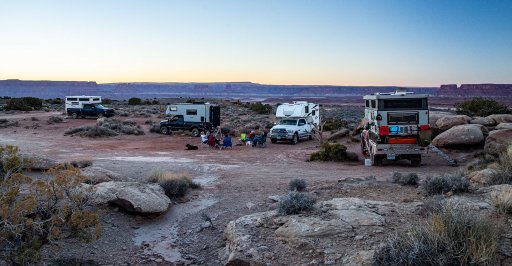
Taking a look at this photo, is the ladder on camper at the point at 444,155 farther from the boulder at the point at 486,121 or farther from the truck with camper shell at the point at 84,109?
the truck with camper shell at the point at 84,109

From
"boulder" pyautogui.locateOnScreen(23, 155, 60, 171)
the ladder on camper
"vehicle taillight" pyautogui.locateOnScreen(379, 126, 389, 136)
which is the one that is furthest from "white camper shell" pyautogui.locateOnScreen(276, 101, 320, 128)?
"boulder" pyautogui.locateOnScreen(23, 155, 60, 171)

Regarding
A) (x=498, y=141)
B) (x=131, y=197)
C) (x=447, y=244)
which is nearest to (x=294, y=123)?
(x=498, y=141)

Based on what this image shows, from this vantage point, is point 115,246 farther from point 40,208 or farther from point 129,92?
point 129,92

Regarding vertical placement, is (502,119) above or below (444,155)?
above

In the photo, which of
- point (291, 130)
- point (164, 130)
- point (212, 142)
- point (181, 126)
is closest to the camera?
point (212, 142)

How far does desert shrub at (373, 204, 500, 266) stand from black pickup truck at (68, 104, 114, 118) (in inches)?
1710

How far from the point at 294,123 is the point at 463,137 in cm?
1125

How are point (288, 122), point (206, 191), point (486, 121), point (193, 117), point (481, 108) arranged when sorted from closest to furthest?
point (206, 191), point (486, 121), point (288, 122), point (193, 117), point (481, 108)

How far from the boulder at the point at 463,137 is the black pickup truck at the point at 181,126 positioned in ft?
53.2

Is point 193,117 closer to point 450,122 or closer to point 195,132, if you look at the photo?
point 195,132

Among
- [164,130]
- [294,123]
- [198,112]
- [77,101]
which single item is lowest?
[164,130]

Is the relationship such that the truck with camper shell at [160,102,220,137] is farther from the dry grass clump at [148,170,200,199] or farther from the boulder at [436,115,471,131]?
the dry grass clump at [148,170,200,199]

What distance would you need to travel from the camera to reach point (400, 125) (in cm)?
1731

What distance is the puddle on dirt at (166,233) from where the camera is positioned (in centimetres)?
843
